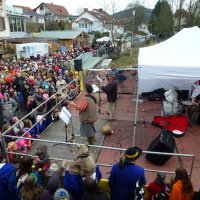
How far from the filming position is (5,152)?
16.7 feet

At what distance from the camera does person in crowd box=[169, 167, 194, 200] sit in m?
3.58

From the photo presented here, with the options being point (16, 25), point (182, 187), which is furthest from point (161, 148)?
point (16, 25)

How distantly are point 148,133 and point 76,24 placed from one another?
58.4 metres

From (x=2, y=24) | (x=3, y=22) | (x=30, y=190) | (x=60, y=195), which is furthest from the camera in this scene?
(x=3, y=22)

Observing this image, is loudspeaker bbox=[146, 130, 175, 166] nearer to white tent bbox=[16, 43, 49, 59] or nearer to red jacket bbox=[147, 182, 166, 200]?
red jacket bbox=[147, 182, 166, 200]

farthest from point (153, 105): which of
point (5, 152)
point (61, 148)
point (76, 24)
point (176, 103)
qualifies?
point (76, 24)

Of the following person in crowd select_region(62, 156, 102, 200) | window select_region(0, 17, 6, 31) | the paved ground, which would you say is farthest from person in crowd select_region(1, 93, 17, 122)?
window select_region(0, 17, 6, 31)

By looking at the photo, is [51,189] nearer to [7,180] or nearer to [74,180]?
[74,180]

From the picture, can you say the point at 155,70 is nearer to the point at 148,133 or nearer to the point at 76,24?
the point at 148,133

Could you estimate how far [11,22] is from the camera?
110ft

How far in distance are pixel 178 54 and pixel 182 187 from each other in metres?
4.19

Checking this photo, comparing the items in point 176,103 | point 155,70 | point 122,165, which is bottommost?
point 176,103

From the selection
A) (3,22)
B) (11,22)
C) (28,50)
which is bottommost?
(28,50)

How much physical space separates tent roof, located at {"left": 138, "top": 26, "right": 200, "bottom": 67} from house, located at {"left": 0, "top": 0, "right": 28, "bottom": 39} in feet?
89.0
